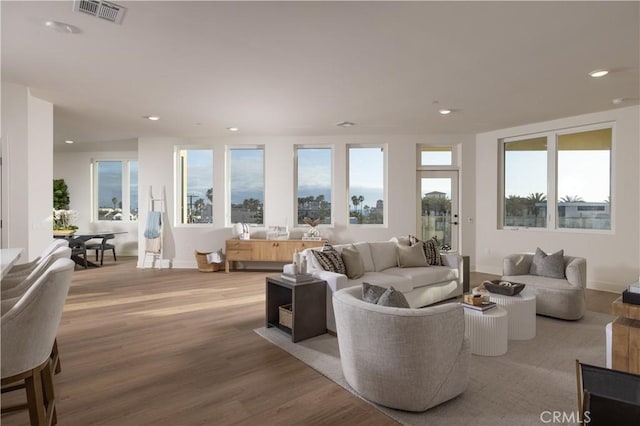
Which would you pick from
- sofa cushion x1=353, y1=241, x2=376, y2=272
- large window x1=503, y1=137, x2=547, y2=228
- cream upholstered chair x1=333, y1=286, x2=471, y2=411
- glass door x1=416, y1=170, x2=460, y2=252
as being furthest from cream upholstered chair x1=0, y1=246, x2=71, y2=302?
large window x1=503, y1=137, x2=547, y2=228

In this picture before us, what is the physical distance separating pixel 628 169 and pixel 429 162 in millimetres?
3141

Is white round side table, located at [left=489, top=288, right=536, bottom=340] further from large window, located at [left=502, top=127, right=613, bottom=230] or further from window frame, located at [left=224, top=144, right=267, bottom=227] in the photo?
window frame, located at [left=224, top=144, right=267, bottom=227]

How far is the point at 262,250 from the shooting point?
7082mm

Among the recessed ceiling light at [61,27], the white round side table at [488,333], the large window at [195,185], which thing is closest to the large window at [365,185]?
the large window at [195,185]

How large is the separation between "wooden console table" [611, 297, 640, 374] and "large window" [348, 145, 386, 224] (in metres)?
5.13

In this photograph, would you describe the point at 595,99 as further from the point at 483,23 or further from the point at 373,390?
the point at 373,390

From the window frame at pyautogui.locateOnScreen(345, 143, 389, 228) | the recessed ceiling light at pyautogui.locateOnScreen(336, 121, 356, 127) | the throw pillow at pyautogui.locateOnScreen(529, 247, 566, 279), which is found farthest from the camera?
the window frame at pyautogui.locateOnScreen(345, 143, 389, 228)

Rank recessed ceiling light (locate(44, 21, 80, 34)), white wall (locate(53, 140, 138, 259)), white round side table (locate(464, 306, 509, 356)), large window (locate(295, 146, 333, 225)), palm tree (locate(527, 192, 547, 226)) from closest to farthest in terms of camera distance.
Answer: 1. recessed ceiling light (locate(44, 21, 80, 34))
2. white round side table (locate(464, 306, 509, 356))
3. palm tree (locate(527, 192, 547, 226))
4. large window (locate(295, 146, 333, 225))
5. white wall (locate(53, 140, 138, 259))

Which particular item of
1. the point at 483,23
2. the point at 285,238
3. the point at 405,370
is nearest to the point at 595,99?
the point at 483,23

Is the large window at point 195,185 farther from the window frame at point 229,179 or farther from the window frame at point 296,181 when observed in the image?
the window frame at point 296,181

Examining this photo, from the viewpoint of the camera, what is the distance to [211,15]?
2711mm

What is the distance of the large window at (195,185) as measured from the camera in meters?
7.85

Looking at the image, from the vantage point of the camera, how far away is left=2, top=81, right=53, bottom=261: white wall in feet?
14.1

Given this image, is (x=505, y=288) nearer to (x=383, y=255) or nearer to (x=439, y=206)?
(x=383, y=255)
